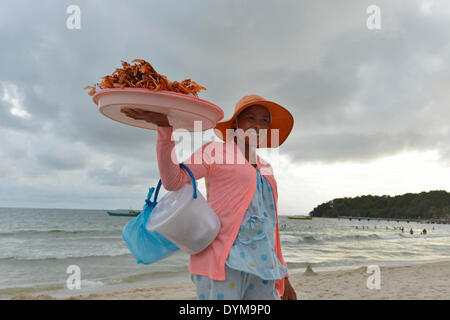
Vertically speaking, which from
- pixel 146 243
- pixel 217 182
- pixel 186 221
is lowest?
pixel 146 243

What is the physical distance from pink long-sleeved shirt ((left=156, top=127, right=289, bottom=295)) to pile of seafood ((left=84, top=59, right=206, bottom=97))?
174 millimetres

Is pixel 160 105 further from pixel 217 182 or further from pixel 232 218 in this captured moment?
pixel 232 218

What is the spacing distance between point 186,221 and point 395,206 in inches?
4888

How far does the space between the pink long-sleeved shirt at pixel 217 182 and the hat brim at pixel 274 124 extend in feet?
0.91

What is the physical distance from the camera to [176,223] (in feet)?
4.19

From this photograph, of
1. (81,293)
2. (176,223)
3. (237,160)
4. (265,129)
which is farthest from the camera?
(81,293)

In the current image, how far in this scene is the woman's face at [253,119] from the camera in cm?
168

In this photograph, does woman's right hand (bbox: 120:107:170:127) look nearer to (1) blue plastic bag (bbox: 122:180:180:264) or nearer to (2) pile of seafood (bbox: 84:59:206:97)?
(2) pile of seafood (bbox: 84:59:206:97)

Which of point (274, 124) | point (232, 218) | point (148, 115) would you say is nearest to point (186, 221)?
point (232, 218)

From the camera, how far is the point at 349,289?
21.9 feet

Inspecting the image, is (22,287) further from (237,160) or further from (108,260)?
(237,160)

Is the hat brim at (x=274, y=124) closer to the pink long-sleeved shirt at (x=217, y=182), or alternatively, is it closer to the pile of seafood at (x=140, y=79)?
the pink long-sleeved shirt at (x=217, y=182)
